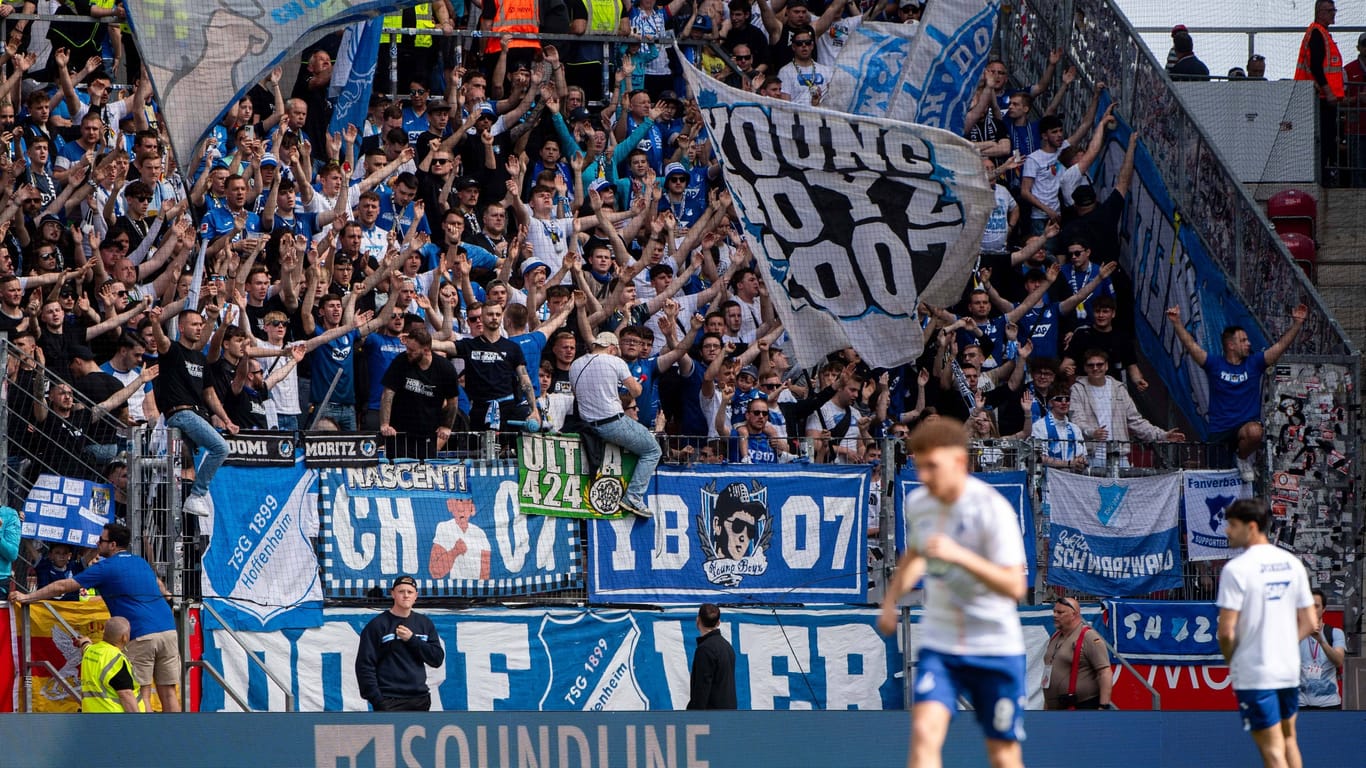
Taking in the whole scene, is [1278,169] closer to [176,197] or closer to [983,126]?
[983,126]

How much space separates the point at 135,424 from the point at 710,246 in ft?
22.4

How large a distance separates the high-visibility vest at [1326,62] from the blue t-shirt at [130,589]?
1448cm

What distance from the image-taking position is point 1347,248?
2061 centimetres

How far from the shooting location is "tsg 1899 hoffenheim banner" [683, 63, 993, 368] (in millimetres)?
16359

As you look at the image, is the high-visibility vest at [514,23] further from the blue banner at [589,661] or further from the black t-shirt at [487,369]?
the blue banner at [589,661]

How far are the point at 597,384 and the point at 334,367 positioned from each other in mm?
2698

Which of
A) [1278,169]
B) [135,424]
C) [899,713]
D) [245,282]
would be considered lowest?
[899,713]

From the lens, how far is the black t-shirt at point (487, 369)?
1630cm

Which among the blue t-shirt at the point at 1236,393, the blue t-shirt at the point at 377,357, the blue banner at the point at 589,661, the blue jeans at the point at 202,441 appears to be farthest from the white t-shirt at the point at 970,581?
the blue t-shirt at the point at 1236,393

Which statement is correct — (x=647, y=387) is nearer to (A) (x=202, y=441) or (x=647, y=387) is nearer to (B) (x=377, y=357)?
(B) (x=377, y=357)

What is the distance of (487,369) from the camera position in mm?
16312

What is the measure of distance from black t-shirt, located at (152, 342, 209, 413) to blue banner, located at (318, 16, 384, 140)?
15.9ft

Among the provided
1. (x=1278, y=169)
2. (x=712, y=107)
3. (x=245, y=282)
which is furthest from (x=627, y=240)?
(x=1278, y=169)

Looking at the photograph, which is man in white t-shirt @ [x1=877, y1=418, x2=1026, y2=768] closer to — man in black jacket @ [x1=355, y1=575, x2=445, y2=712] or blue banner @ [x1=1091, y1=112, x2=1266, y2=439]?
man in black jacket @ [x1=355, y1=575, x2=445, y2=712]
